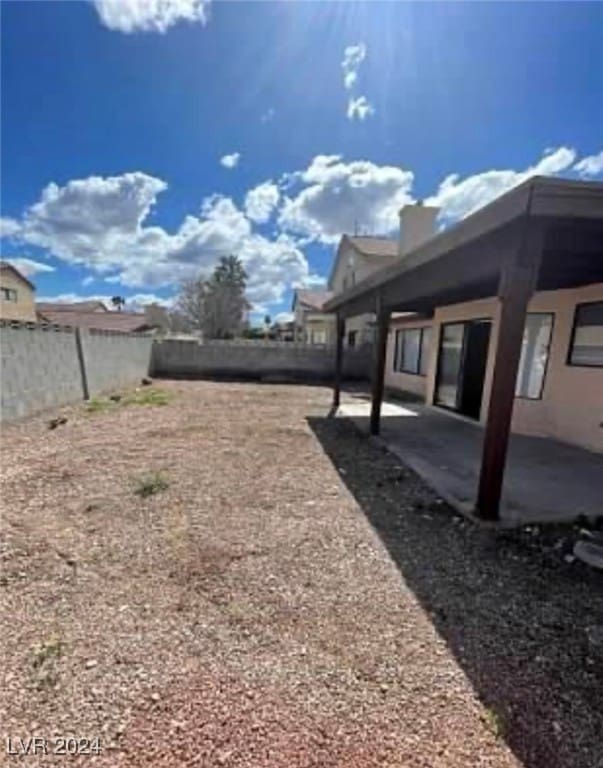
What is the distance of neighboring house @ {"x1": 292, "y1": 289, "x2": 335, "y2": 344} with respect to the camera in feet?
87.8

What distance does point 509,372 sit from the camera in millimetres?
3641

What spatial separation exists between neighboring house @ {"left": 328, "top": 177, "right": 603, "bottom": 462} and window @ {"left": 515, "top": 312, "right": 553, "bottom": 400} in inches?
0.7

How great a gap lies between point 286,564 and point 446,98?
804 centimetres

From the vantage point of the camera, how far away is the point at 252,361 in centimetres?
1820

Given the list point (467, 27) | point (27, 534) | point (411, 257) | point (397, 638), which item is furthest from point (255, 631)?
point (467, 27)

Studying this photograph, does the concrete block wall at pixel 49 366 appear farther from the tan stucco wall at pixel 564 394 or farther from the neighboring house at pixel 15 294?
the neighboring house at pixel 15 294

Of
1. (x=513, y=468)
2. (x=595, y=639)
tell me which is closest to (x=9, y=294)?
(x=513, y=468)

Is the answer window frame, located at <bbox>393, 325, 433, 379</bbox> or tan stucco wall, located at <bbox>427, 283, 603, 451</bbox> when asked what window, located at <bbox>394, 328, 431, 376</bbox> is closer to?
window frame, located at <bbox>393, 325, 433, 379</bbox>

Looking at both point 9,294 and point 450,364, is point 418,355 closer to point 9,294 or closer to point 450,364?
point 450,364

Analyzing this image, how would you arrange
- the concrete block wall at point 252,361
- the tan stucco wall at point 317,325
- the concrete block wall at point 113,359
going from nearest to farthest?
1. the concrete block wall at point 113,359
2. the concrete block wall at point 252,361
3. the tan stucco wall at point 317,325

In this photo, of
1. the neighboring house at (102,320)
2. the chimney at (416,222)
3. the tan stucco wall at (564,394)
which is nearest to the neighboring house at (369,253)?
the chimney at (416,222)

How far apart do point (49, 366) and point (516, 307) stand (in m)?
8.57

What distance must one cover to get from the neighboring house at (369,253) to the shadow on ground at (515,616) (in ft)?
40.8

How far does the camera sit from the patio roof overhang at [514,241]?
117 inches
